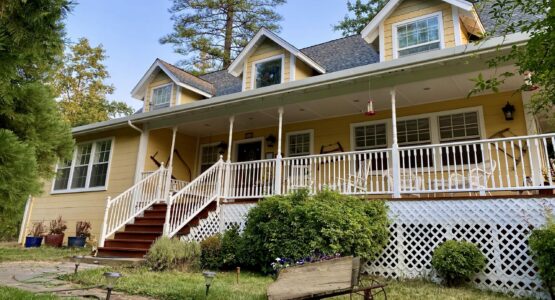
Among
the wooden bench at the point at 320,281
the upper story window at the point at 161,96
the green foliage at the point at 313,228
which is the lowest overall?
the wooden bench at the point at 320,281

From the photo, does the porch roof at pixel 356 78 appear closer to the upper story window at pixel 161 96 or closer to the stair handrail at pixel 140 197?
the upper story window at pixel 161 96

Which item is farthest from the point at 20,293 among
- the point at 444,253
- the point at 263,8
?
the point at 263,8

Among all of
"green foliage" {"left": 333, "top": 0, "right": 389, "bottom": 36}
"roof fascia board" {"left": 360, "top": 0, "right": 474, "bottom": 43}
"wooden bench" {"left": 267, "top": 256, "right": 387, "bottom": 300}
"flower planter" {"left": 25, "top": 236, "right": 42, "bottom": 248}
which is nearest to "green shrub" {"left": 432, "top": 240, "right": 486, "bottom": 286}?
"wooden bench" {"left": 267, "top": 256, "right": 387, "bottom": 300}

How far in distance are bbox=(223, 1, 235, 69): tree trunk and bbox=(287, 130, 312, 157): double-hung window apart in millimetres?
12028

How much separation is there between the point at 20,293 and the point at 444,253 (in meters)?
5.41

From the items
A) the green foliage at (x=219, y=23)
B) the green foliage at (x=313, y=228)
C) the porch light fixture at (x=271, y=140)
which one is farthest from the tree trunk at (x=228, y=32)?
the green foliage at (x=313, y=228)

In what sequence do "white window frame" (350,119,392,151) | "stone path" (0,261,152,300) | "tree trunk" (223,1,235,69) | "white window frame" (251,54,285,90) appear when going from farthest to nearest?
1. "tree trunk" (223,1,235,69)
2. "white window frame" (251,54,285,90)
3. "white window frame" (350,119,392,151)
4. "stone path" (0,261,152,300)

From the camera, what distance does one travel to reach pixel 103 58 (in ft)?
77.3

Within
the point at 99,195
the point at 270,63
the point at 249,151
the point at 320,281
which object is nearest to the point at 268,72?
the point at 270,63

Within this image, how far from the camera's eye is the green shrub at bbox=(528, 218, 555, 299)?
480 cm

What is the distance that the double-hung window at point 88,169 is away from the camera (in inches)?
475

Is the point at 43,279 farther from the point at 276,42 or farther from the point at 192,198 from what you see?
the point at 276,42

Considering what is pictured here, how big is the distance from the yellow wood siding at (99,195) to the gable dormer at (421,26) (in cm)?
757

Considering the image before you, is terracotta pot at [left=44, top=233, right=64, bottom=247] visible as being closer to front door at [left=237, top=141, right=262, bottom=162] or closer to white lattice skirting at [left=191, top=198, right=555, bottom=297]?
front door at [left=237, top=141, right=262, bottom=162]
